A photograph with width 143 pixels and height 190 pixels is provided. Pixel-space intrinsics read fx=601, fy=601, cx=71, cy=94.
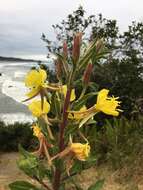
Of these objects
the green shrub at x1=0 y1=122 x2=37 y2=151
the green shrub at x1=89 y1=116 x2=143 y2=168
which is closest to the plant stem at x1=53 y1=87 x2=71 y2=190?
the green shrub at x1=89 y1=116 x2=143 y2=168

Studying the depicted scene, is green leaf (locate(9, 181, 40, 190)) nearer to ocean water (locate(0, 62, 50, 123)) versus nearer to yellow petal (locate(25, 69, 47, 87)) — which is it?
yellow petal (locate(25, 69, 47, 87))

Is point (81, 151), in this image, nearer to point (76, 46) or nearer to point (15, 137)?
point (76, 46)

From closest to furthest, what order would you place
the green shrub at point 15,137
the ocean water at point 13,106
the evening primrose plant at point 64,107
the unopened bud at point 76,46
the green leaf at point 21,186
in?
the unopened bud at point 76,46, the evening primrose plant at point 64,107, the green leaf at point 21,186, the green shrub at point 15,137, the ocean water at point 13,106

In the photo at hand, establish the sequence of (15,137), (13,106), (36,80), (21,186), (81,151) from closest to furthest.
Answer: (81,151)
(36,80)
(21,186)
(15,137)
(13,106)

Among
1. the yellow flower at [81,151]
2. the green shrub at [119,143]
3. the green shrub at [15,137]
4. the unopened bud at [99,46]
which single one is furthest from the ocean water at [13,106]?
the yellow flower at [81,151]

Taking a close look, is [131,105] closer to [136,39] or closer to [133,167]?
[136,39]

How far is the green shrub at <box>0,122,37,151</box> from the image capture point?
37.7 ft

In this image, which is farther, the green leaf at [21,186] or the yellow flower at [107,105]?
the green leaf at [21,186]

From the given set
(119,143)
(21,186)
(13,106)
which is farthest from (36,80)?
(13,106)

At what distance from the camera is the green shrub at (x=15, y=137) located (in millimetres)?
11485

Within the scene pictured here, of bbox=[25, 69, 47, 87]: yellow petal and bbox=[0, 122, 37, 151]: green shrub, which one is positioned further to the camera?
bbox=[0, 122, 37, 151]: green shrub

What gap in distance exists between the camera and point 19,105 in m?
18.0

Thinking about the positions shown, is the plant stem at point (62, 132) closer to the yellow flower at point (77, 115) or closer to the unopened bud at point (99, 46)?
the yellow flower at point (77, 115)

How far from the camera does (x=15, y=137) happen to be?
11.9 m
